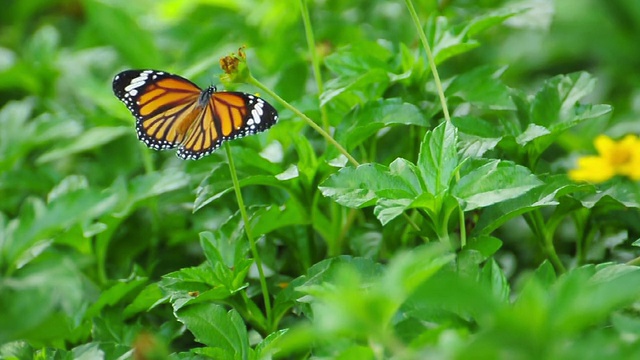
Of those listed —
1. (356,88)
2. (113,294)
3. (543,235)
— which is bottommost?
(543,235)

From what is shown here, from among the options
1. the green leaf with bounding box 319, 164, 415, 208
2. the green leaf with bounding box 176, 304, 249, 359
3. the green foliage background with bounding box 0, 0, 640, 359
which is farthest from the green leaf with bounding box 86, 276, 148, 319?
the green leaf with bounding box 319, 164, 415, 208

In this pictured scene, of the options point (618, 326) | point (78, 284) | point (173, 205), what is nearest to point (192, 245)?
point (173, 205)

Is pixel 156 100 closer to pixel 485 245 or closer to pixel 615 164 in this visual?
pixel 485 245

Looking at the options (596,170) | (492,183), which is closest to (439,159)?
(492,183)

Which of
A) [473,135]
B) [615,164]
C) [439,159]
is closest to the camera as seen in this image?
[615,164]

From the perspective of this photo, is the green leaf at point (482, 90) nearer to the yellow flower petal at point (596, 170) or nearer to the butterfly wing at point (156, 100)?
the yellow flower petal at point (596, 170)

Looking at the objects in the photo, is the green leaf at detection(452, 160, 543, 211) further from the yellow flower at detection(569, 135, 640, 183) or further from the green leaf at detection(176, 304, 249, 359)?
the green leaf at detection(176, 304, 249, 359)

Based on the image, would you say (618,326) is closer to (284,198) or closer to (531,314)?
(531,314)
